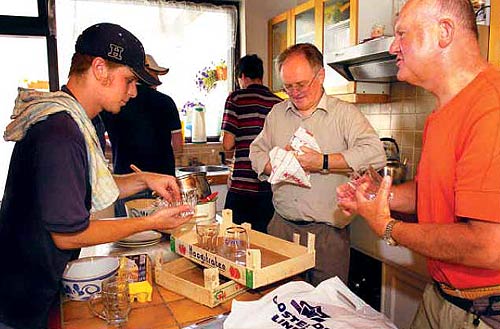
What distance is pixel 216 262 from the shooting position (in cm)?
122

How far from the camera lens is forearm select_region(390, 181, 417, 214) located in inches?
53.7

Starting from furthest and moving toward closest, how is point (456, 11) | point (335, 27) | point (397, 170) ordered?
point (335, 27) → point (397, 170) → point (456, 11)

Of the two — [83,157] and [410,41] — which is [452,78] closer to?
[410,41]

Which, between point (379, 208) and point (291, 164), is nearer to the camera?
point (379, 208)

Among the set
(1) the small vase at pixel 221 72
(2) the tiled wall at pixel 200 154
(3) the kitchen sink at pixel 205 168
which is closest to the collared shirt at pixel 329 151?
(3) the kitchen sink at pixel 205 168

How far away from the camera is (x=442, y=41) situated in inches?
43.1

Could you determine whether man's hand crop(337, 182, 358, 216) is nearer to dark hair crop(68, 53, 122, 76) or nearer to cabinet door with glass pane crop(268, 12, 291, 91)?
dark hair crop(68, 53, 122, 76)

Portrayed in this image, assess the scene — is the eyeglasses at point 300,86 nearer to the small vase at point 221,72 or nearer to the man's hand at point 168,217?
the man's hand at point 168,217

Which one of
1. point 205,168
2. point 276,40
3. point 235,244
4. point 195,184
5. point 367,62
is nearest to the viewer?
point 235,244

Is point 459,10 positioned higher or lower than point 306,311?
higher

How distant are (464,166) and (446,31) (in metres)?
0.36

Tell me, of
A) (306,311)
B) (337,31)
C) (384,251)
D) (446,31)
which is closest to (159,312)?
(306,311)

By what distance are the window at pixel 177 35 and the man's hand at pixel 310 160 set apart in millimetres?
2335

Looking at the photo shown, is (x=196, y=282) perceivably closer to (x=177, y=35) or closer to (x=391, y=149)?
(x=391, y=149)
